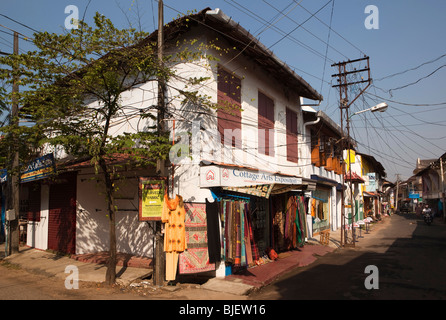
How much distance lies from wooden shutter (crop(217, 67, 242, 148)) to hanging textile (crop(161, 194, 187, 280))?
9.90 ft

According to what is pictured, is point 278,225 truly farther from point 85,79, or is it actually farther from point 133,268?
point 85,79

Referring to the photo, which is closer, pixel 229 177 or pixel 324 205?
pixel 229 177

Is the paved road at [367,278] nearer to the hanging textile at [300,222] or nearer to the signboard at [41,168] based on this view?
the hanging textile at [300,222]

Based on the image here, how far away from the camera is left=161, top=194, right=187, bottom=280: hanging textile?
25.2ft

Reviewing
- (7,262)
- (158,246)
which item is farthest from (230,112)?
(7,262)

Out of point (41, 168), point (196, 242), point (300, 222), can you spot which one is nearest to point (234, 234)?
point (196, 242)

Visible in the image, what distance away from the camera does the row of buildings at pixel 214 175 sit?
8578mm

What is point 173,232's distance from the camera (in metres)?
7.68

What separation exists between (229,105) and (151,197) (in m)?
→ 3.66

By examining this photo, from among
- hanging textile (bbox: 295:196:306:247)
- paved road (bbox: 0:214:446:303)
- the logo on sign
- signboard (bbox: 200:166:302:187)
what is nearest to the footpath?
paved road (bbox: 0:214:446:303)

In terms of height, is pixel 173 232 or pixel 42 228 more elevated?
pixel 173 232

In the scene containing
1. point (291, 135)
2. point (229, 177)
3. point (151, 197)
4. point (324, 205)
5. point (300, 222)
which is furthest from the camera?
point (324, 205)

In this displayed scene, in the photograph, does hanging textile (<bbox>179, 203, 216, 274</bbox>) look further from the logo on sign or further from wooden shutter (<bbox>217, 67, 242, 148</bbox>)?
wooden shutter (<bbox>217, 67, 242, 148</bbox>)

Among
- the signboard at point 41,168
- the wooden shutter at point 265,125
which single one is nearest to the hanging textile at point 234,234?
the wooden shutter at point 265,125
